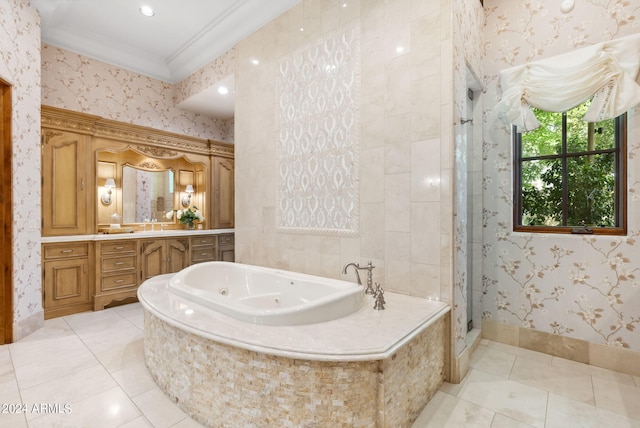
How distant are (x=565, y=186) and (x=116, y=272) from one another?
458 cm

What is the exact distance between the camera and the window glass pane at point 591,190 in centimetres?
222

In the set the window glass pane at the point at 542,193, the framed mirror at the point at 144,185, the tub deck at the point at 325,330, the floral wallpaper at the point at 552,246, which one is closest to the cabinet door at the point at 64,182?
the framed mirror at the point at 144,185

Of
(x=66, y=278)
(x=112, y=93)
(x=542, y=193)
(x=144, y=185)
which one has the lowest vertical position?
(x=66, y=278)

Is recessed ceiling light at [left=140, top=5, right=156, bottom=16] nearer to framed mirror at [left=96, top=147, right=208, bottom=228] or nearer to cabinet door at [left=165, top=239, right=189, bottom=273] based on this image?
framed mirror at [left=96, top=147, right=208, bottom=228]

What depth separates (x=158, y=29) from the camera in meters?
3.50

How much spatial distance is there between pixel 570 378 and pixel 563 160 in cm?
160

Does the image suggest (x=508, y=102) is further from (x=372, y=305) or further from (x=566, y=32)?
(x=372, y=305)

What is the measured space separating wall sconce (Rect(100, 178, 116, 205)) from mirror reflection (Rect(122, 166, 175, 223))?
0.44 feet

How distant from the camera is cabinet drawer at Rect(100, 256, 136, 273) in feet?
11.4

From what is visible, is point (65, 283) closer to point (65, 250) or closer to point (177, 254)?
point (65, 250)

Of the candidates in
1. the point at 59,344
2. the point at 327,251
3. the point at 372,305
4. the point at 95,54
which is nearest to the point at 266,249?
the point at 327,251

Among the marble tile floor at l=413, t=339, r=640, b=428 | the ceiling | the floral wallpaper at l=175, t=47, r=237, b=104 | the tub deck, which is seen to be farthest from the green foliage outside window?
the floral wallpaper at l=175, t=47, r=237, b=104

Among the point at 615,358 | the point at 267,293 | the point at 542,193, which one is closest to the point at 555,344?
the point at 615,358

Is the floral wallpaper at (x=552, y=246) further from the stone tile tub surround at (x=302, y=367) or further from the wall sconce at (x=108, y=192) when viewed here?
the wall sconce at (x=108, y=192)
